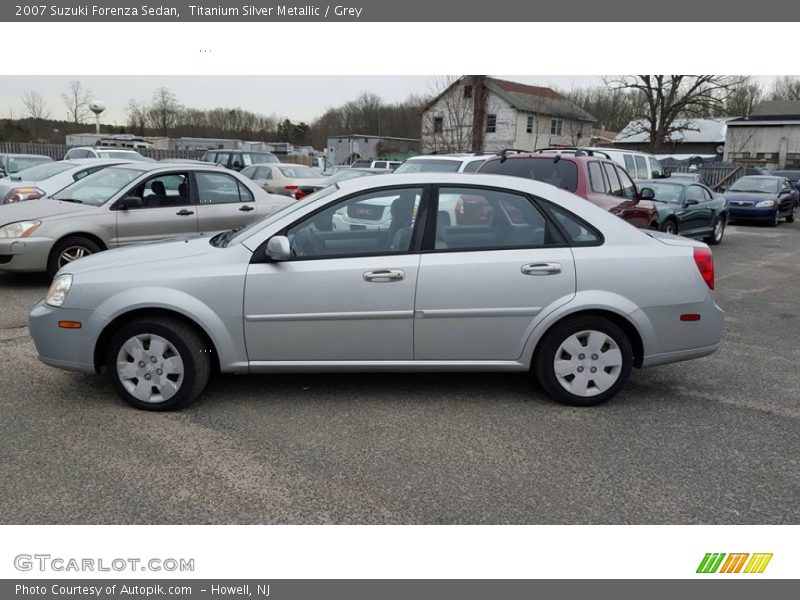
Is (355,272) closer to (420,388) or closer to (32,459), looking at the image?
(420,388)

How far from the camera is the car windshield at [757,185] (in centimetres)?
2169

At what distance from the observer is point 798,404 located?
4902 mm

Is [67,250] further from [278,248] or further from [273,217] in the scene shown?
[278,248]

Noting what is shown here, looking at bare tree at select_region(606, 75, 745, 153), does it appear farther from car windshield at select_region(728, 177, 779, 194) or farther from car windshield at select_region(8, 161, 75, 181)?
car windshield at select_region(8, 161, 75, 181)

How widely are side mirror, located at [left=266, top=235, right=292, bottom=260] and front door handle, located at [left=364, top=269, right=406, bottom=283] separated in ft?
1.80

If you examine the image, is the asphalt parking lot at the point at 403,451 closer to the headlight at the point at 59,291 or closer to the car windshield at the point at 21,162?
the headlight at the point at 59,291

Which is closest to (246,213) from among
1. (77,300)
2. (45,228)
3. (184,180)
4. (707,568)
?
(184,180)

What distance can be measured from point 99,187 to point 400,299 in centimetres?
654

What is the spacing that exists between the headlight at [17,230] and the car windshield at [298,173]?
32.2ft

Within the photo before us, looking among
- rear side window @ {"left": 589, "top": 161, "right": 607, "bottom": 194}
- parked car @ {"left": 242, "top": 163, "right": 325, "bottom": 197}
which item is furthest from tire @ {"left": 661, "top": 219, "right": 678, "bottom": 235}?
parked car @ {"left": 242, "top": 163, "right": 325, "bottom": 197}

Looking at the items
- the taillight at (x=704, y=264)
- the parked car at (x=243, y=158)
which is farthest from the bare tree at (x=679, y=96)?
the taillight at (x=704, y=264)

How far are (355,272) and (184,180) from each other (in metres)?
5.46

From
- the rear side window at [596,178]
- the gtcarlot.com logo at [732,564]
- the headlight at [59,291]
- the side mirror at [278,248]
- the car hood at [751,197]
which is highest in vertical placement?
the rear side window at [596,178]

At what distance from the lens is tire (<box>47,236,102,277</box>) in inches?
324
